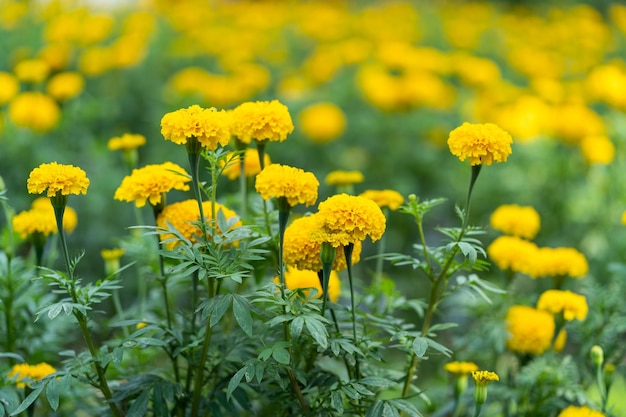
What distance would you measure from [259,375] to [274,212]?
44cm

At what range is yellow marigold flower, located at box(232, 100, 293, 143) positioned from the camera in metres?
1.62

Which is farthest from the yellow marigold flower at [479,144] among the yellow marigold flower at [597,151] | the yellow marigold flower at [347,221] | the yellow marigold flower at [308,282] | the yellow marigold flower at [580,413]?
the yellow marigold flower at [597,151]

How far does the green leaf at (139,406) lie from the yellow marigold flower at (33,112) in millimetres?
1972

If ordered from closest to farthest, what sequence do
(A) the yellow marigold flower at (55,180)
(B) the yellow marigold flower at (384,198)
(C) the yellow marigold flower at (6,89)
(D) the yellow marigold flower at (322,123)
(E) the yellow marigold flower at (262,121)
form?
1. (A) the yellow marigold flower at (55,180)
2. (E) the yellow marigold flower at (262,121)
3. (B) the yellow marigold flower at (384,198)
4. (C) the yellow marigold flower at (6,89)
5. (D) the yellow marigold flower at (322,123)

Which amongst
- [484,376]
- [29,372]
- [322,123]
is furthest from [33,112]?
[484,376]

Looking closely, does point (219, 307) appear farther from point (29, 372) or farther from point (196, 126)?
point (29, 372)

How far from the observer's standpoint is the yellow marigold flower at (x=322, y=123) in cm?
387

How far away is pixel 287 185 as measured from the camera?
57.0 inches

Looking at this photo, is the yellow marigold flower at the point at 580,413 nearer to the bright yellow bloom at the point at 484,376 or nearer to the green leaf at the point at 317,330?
the bright yellow bloom at the point at 484,376

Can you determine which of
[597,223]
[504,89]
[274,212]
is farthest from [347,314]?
[504,89]

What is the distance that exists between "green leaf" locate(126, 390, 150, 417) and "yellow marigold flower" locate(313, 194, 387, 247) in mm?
497

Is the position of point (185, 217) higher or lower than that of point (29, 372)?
higher

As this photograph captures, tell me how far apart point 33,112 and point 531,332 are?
2205mm

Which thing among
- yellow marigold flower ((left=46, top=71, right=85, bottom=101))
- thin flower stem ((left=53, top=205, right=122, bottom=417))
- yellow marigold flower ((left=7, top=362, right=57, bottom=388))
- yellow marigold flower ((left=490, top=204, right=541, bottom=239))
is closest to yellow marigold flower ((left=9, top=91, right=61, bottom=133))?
yellow marigold flower ((left=46, top=71, right=85, bottom=101))
